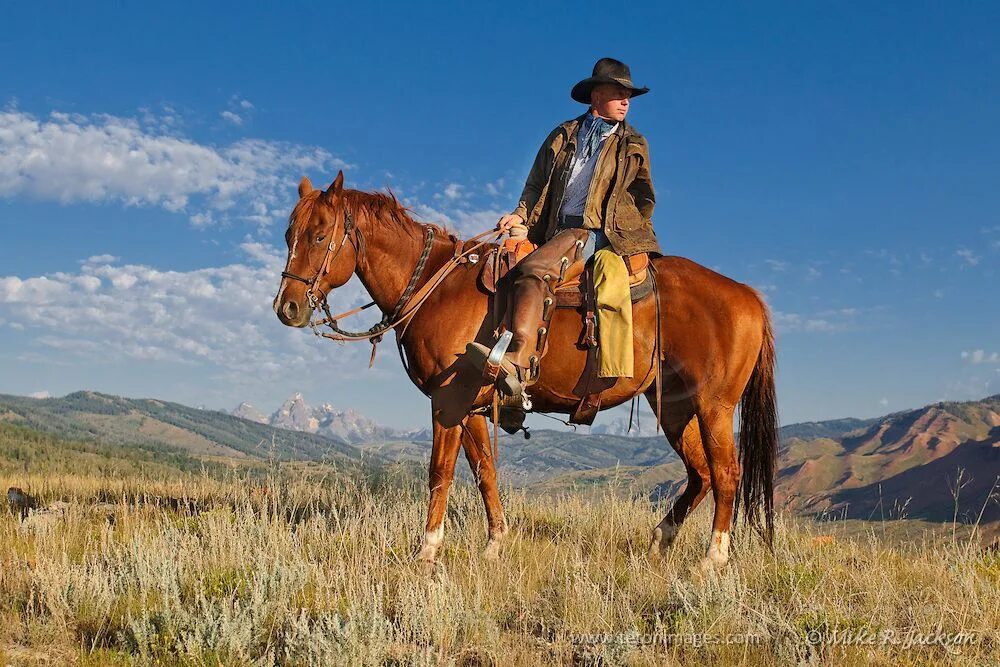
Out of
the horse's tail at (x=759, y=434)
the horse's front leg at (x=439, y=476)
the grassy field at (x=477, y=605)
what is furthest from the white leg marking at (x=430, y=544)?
the horse's tail at (x=759, y=434)

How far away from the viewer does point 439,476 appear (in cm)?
571

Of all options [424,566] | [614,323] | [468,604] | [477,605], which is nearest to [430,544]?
[424,566]

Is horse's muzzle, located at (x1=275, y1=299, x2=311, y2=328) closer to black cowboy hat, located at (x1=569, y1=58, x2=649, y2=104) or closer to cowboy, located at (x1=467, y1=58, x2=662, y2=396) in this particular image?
cowboy, located at (x1=467, y1=58, x2=662, y2=396)

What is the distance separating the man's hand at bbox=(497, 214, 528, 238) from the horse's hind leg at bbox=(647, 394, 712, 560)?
211 cm

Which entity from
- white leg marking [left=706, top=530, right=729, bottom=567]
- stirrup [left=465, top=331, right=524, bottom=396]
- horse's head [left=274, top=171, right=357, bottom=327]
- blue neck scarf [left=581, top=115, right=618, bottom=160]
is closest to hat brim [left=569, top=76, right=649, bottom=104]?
blue neck scarf [left=581, top=115, right=618, bottom=160]

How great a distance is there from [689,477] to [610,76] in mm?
3903

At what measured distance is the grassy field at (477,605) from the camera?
3750mm

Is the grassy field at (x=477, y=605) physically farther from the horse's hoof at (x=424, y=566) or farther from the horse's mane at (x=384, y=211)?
the horse's mane at (x=384, y=211)

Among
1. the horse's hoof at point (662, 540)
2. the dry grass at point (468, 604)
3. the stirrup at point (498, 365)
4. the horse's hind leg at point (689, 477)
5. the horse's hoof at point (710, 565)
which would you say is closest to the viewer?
the dry grass at point (468, 604)

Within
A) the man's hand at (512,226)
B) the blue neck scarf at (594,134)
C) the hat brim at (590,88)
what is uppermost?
the hat brim at (590,88)

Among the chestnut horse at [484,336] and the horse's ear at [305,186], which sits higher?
the horse's ear at [305,186]

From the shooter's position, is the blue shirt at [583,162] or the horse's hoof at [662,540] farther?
the horse's hoof at [662,540]

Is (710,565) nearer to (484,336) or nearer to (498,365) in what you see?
(498,365)

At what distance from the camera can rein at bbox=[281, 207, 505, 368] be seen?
574 cm
